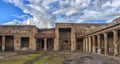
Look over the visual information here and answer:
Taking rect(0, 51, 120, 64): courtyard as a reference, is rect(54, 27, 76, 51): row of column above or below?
above

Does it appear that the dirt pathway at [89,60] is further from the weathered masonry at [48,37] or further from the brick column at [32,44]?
the brick column at [32,44]

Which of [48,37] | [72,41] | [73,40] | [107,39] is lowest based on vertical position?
[72,41]

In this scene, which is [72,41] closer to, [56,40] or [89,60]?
[56,40]

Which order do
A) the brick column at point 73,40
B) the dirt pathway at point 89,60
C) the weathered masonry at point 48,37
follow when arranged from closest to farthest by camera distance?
1. the dirt pathway at point 89,60
2. the brick column at point 73,40
3. the weathered masonry at point 48,37

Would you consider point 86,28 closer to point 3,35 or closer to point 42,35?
point 42,35

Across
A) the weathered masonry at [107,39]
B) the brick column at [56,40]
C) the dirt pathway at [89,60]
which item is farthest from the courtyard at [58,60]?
the brick column at [56,40]

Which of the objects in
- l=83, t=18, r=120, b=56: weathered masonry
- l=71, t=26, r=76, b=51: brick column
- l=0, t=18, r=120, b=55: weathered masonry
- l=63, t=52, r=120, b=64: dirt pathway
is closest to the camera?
l=63, t=52, r=120, b=64: dirt pathway

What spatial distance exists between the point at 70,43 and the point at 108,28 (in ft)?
71.0

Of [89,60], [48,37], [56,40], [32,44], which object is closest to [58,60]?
[89,60]

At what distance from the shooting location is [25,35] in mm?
49000

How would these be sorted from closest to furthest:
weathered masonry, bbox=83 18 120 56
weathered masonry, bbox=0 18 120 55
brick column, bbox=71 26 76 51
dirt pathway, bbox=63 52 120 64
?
dirt pathway, bbox=63 52 120 64, weathered masonry, bbox=83 18 120 56, brick column, bbox=71 26 76 51, weathered masonry, bbox=0 18 120 55

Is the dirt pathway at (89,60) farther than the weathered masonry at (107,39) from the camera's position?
No

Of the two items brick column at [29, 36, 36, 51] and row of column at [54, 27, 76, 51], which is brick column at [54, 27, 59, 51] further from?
brick column at [29, 36, 36, 51]

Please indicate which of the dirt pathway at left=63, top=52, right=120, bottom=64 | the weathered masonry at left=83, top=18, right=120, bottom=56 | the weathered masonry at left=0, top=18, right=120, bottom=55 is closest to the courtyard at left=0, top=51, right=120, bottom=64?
the dirt pathway at left=63, top=52, right=120, bottom=64
